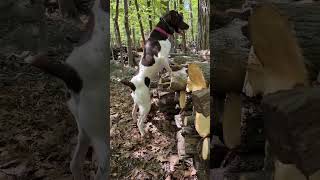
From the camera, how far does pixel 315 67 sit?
154 centimetres

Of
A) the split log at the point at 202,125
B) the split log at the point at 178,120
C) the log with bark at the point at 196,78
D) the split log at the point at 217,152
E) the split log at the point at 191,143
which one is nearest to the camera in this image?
the split log at the point at 217,152

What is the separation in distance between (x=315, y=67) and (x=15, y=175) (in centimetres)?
132

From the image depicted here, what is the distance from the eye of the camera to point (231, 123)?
1679 mm

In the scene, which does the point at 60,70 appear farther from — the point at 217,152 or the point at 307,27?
the point at 307,27

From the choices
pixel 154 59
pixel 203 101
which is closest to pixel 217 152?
pixel 203 101

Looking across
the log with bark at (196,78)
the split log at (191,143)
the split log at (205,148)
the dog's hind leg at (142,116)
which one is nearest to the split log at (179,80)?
the log with bark at (196,78)

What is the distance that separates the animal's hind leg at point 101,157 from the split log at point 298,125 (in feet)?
2.42

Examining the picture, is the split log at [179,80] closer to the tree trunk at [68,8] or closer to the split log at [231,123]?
the split log at [231,123]

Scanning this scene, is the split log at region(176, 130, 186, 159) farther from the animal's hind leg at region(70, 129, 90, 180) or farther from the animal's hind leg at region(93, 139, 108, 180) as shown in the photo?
the animal's hind leg at region(70, 129, 90, 180)

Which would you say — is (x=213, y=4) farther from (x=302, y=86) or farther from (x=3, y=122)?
(x=3, y=122)

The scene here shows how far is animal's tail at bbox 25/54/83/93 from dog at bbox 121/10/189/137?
3546 millimetres

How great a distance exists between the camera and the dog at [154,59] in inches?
201

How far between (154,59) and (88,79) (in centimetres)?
359

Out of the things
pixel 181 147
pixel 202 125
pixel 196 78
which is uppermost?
pixel 196 78
